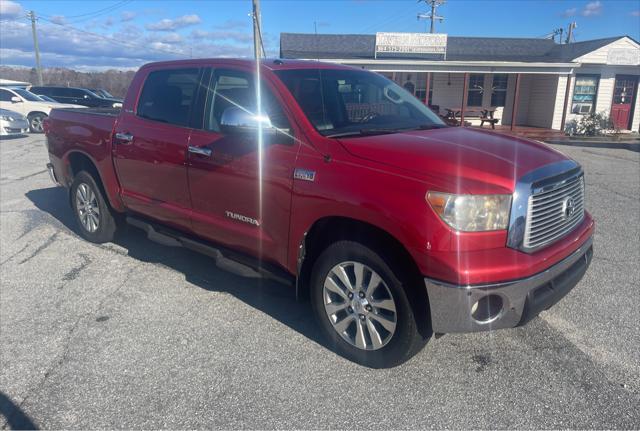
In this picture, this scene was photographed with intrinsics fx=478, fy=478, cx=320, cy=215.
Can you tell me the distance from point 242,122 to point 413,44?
2001 cm

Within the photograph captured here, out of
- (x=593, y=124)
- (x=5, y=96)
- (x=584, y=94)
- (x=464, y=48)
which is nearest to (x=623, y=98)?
(x=584, y=94)

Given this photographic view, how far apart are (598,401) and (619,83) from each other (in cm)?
2275

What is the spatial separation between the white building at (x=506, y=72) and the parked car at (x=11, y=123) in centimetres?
1144

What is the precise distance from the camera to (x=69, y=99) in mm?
20406

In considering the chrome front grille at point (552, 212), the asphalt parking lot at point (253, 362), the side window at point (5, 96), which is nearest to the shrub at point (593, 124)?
the asphalt parking lot at point (253, 362)

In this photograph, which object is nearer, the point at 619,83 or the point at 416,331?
the point at 416,331

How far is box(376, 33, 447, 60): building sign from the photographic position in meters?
21.1

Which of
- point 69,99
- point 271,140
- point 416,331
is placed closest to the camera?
point 416,331

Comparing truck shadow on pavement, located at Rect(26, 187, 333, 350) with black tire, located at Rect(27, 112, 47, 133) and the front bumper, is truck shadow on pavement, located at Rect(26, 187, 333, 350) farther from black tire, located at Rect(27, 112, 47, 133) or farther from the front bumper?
black tire, located at Rect(27, 112, 47, 133)

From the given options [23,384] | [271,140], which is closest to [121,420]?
[23,384]

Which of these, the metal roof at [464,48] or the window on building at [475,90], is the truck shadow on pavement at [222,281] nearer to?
the metal roof at [464,48]

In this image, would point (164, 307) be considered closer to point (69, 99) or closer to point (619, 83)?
point (69, 99)

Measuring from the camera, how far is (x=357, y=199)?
288 cm

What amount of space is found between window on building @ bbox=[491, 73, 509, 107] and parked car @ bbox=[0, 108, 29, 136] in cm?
1959
